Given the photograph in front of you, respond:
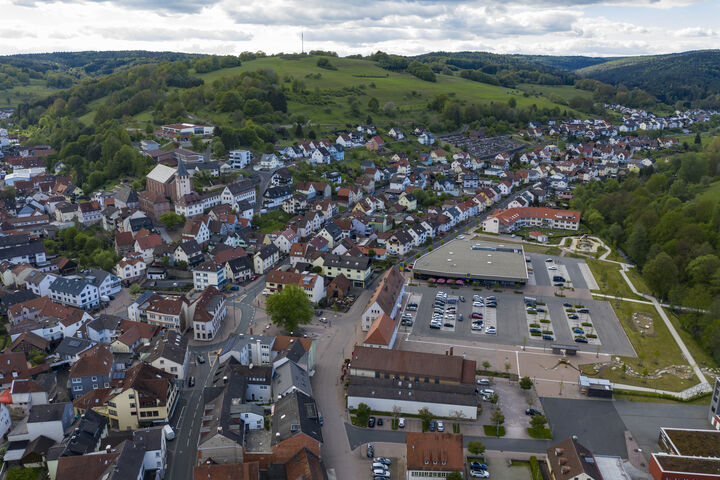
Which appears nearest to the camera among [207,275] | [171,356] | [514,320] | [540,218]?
[171,356]

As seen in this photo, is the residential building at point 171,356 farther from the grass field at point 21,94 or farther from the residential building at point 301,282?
the grass field at point 21,94

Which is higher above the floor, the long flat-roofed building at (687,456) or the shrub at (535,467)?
the long flat-roofed building at (687,456)

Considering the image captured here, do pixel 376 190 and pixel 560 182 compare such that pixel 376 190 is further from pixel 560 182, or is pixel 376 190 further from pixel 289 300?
pixel 289 300

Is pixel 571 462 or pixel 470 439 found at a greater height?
pixel 571 462

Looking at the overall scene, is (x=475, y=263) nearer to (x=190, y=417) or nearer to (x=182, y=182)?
(x=190, y=417)

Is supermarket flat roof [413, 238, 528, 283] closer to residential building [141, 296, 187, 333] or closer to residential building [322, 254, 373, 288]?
residential building [322, 254, 373, 288]

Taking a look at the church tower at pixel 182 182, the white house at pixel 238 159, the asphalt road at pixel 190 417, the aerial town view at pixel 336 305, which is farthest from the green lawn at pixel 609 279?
the white house at pixel 238 159

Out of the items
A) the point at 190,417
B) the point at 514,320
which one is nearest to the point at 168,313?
the point at 190,417
